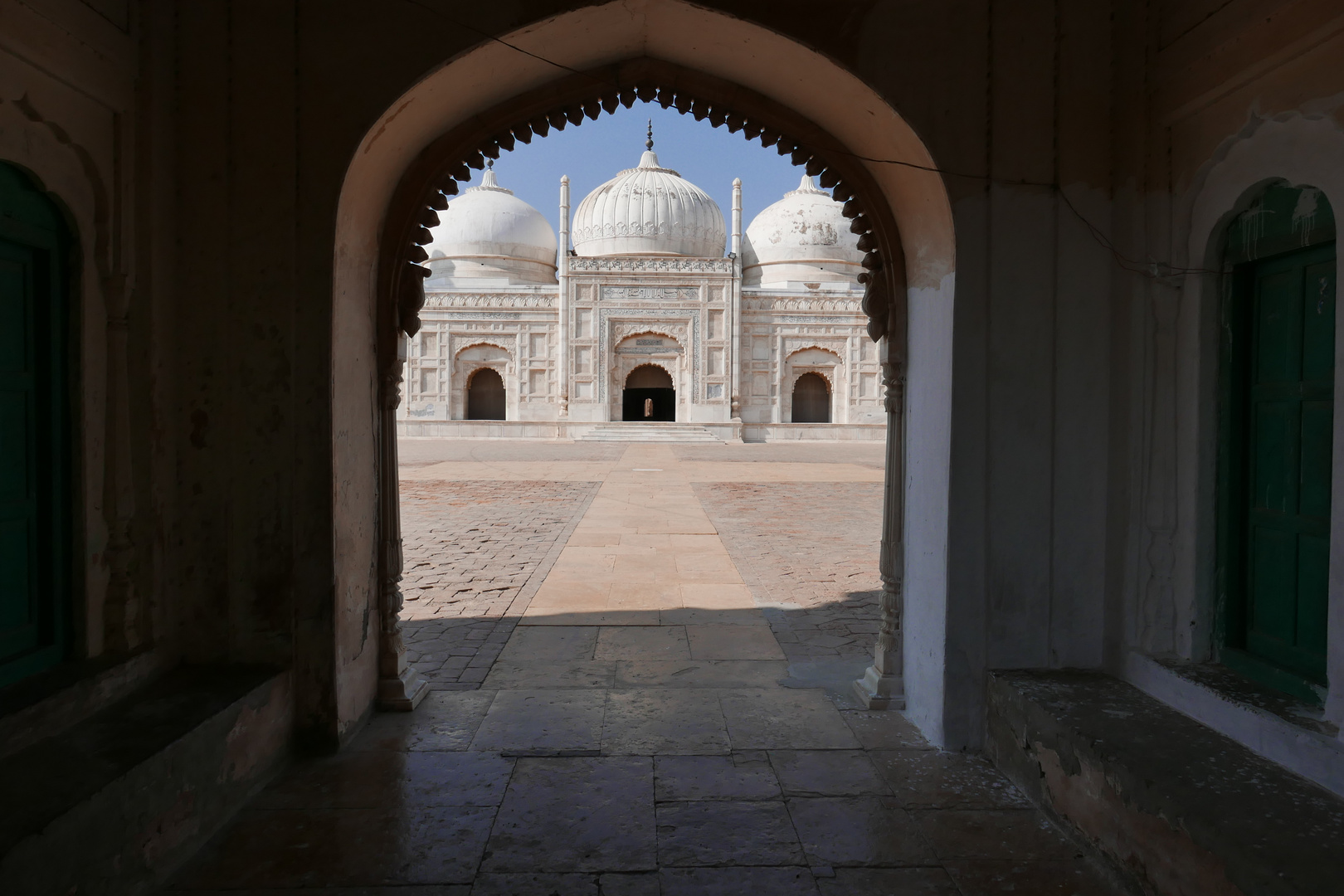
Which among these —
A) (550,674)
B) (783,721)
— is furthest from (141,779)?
(783,721)

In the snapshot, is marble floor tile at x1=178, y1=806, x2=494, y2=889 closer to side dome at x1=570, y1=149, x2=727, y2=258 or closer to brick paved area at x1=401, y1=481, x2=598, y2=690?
brick paved area at x1=401, y1=481, x2=598, y2=690

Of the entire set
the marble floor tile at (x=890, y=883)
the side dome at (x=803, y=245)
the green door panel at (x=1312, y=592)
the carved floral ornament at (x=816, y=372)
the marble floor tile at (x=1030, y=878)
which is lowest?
the marble floor tile at (x=1030, y=878)

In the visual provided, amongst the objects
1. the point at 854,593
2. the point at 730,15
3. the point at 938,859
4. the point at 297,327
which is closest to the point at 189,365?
the point at 297,327

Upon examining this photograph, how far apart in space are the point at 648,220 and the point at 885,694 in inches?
1050

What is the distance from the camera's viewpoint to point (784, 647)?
4.22 metres

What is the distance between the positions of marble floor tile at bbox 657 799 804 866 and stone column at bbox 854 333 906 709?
0.96 m

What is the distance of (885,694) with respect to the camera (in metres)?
3.37

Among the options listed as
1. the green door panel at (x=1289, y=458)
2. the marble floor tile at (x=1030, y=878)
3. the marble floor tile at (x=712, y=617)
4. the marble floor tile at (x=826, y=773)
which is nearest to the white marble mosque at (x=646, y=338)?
the marble floor tile at (x=712, y=617)

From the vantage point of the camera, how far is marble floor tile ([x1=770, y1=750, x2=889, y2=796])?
2.67 meters

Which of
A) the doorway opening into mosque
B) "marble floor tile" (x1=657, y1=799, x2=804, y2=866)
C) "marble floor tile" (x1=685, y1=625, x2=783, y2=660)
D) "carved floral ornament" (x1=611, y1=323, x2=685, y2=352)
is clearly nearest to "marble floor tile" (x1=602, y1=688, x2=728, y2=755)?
"marble floor tile" (x1=657, y1=799, x2=804, y2=866)

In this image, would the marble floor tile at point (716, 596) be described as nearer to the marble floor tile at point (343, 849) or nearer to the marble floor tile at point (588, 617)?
the marble floor tile at point (588, 617)

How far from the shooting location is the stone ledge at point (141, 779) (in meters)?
1.85

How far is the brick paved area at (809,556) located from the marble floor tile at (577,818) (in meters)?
1.54

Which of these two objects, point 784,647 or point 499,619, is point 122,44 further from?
point 784,647
